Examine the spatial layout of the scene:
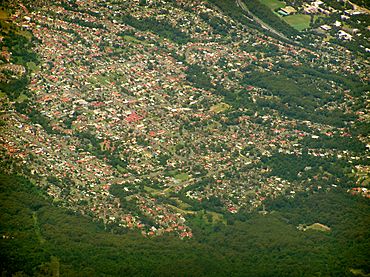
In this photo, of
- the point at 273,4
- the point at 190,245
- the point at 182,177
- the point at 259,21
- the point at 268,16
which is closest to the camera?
the point at 190,245

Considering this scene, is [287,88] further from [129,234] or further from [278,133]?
[129,234]

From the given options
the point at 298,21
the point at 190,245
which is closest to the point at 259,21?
the point at 298,21

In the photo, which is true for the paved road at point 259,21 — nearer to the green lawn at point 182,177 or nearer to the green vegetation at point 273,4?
the green vegetation at point 273,4

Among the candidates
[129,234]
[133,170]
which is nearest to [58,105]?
[133,170]

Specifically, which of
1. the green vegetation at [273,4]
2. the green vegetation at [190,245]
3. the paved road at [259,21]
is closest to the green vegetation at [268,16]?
the paved road at [259,21]

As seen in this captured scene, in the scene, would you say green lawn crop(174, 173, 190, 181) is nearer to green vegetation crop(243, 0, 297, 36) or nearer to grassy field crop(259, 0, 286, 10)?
green vegetation crop(243, 0, 297, 36)

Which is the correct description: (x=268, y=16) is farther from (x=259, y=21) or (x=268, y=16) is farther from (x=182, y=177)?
(x=182, y=177)
